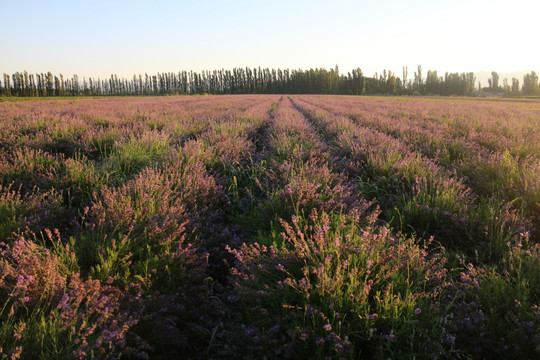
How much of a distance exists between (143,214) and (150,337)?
4.13 feet

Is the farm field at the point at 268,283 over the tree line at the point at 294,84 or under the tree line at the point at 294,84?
under

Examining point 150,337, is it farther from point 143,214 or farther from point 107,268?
point 143,214

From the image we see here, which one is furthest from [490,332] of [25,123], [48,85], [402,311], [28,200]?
[48,85]

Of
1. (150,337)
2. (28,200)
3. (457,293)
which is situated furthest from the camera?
(28,200)

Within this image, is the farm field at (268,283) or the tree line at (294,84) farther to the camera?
the tree line at (294,84)

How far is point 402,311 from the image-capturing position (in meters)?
1.67

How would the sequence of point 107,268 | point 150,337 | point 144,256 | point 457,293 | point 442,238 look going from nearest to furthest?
point 150,337, point 457,293, point 107,268, point 144,256, point 442,238

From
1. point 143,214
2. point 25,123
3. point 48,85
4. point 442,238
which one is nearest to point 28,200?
point 143,214

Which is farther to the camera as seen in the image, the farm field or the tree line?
the tree line

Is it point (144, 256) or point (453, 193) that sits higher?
point (453, 193)

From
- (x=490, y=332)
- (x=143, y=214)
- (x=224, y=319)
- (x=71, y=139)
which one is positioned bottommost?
(x=224, y=319)

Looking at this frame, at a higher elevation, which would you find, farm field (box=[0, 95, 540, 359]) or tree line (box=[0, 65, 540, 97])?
tree line (box=[0, 65, 540, 97])

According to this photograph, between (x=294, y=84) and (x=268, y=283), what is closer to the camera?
(x=268, y=283)

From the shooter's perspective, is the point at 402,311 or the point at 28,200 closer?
the point at 402,311
